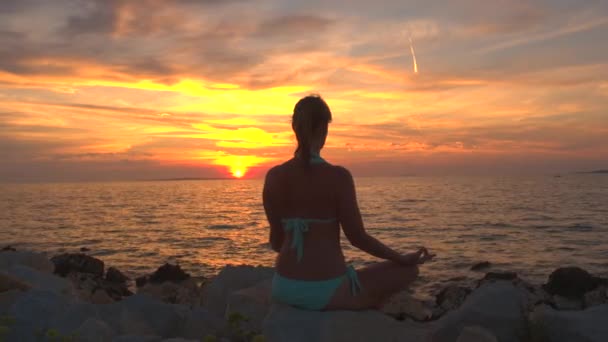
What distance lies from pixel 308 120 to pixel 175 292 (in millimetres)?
8018

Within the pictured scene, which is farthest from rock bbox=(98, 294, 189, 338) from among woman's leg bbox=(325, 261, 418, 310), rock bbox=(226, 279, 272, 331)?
woman's leg bbox=(325, 261, 418, 310)

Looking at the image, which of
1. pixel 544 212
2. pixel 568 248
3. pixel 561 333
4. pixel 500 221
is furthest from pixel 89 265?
pixel 544 212

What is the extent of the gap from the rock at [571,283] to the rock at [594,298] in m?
0.48

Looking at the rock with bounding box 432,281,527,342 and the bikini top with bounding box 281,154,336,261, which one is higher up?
the bikini top with bounding box 281,154,336,261

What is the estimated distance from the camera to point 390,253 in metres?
4.23

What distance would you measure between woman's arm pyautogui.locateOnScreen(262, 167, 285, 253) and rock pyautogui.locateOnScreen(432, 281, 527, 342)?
2020 mm

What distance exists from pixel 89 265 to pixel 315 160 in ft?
39.1

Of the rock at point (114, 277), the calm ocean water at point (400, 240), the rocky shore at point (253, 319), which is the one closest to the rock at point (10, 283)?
the rocky shore at point (253, 319)

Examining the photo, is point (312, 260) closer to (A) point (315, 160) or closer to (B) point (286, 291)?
(B) point (286, 291)

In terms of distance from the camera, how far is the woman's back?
409 centimetres

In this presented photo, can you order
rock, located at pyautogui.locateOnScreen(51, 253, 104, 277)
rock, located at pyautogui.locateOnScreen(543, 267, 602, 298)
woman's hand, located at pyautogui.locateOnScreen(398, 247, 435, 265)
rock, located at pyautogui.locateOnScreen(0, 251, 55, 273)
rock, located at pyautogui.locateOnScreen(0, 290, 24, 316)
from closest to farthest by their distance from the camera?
1. woman's hand, located at pyautogui.locateOnScreen(398, 247, 435, 265)
2. rock, located at pyautogui.locateOnScreen(0, 290, 24, 316)
3. rock, located at pyautogui.locateOnScreen(0, 251, 55, 273)
4. rock, located at pyautogui.locateOnScreen(543, 267, 602, 298)
5. rock, located at pyautogui.locateOnScreen(51, 253, 104, 277)

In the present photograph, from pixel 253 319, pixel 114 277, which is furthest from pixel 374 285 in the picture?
pixel 114 277

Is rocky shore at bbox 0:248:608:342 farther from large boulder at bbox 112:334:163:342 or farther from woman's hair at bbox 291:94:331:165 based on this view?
woman's hair at bbox 291:94:331:165

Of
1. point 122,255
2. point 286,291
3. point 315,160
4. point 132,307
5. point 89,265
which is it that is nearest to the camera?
point 315,160
